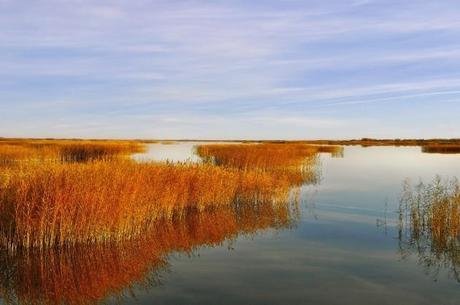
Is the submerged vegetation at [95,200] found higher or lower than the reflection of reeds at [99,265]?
higher

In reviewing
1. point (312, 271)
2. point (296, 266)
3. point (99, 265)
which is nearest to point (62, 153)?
point (99, 265)

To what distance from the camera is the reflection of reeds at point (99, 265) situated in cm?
843

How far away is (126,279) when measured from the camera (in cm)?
920

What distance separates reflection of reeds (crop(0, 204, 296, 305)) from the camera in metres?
8.43

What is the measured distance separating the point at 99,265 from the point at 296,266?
13.5 feet

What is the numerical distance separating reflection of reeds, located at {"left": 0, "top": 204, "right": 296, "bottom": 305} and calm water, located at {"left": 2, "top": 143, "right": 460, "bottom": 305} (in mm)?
97

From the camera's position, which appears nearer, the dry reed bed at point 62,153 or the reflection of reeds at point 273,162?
the reflection of reeds at point 273,162

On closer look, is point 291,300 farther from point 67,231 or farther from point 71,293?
point 67,231

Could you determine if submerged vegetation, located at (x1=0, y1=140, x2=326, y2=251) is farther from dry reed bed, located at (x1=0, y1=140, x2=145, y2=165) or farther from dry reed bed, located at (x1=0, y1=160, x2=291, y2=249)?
dry reed bed, located at (x1=0, y1=140, x2=145, y2=165)

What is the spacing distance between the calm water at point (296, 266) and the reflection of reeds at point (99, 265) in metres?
0.10

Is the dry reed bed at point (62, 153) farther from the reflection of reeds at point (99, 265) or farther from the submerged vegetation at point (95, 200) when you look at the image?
the reflection of reeds at point (99, 265)

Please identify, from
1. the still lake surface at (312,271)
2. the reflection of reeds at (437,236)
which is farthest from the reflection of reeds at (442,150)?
the reflection of reeds at (437,236)

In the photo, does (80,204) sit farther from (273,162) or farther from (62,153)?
(62,153)

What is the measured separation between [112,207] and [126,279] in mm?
2608
